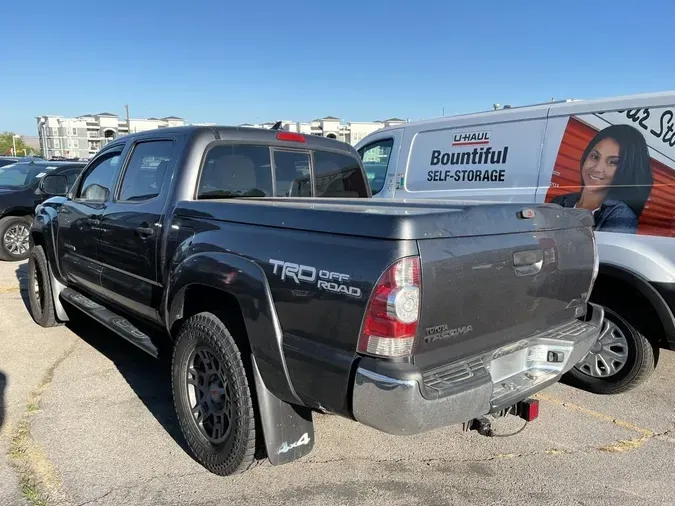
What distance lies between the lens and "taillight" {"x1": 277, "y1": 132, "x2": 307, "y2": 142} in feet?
13.1

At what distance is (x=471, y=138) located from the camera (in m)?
5.21

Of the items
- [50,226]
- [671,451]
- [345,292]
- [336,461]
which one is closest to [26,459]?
[336,461]

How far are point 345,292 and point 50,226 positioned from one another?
434 cm

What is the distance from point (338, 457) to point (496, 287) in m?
1.55

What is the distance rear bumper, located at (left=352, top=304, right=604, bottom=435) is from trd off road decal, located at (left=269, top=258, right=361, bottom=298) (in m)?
0.30

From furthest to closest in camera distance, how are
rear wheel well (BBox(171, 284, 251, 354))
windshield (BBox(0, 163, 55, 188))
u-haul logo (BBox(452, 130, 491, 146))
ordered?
windshield (BBox(0, 163, 55, 188)), u-haul logo (BBox(452, 130, 491, 146)), rear wheel well (BBox(171, 284, 251, 354))

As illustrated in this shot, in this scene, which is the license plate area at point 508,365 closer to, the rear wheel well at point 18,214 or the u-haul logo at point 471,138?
the u-haul logo at point 471,138

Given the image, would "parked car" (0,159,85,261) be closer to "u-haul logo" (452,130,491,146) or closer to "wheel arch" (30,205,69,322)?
"wheel arch" (30,205,69,322)

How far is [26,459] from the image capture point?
3.14 m

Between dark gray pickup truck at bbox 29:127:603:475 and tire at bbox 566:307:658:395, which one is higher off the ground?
dark gray pickup truck at bbox 29:127:603:475

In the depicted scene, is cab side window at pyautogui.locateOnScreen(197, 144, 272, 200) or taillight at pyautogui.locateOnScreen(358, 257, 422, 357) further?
cab side window at pyautogui.locateOnScreen(197, 144, 272, 200)

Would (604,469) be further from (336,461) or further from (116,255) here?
(116,255)

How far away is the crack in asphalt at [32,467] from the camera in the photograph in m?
2.80

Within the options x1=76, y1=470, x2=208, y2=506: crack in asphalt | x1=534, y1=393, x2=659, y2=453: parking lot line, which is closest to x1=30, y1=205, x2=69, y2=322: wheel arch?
x1=76, y1=470, x2=208, y2=506: crack in asphalt
